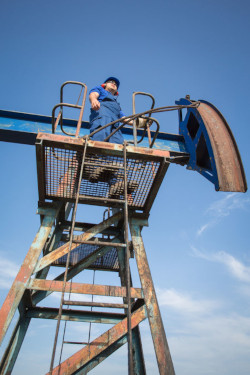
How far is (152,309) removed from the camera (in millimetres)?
3652

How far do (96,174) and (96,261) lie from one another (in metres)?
2.66

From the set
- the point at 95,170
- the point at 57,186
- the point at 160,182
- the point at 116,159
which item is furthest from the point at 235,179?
the point at 57,186

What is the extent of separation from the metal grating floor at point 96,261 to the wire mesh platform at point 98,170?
64.5 inches

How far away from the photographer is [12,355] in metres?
3.89

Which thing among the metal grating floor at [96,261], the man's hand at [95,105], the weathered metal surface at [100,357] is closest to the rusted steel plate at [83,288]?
the weathered metal surface at [100,357]

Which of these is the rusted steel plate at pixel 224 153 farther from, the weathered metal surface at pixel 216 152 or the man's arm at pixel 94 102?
the man's arm at pixel 94 102

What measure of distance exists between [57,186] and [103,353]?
2421 millimetres

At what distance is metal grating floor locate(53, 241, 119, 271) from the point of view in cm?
568

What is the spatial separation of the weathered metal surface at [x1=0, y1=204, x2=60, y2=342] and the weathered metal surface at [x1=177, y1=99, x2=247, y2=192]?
2.66 m

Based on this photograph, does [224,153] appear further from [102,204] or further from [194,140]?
[102,204]

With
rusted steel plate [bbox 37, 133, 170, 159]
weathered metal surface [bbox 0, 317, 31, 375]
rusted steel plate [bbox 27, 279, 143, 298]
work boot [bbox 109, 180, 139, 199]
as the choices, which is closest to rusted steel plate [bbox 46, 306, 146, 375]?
rusted steel plate [bbox 27, 279, 143, 298]

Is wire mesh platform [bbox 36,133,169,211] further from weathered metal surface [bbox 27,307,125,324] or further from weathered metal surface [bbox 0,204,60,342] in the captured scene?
weathered metal surface [bbox 27,307,125,324]

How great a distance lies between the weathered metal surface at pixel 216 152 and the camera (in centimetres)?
409

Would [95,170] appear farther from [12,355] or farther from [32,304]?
[12,355]
